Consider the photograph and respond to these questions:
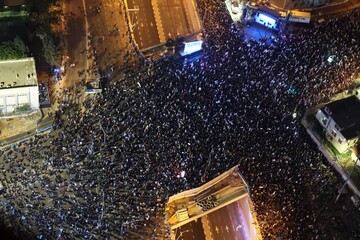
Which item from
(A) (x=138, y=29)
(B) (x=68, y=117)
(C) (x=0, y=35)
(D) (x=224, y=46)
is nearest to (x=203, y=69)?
(D) (x=224, y=46)

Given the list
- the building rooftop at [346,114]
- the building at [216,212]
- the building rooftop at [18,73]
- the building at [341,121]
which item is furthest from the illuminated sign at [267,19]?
the building rooftop at [18,73]

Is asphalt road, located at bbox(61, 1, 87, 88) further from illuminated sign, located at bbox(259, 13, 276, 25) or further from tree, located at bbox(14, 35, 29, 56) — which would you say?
illuminated sign, located at bbox(259, 13, 276, 25)

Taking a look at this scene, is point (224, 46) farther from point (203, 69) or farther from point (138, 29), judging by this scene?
point (138, 29)

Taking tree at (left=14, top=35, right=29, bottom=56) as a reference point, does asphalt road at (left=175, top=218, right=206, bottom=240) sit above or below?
below

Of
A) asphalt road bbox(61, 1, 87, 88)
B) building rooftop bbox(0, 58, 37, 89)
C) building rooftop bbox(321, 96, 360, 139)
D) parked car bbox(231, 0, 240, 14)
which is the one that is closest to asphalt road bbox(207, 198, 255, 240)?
building rooftop bbox(321, 96, 360, 139)

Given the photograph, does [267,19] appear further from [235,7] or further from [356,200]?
[356,200]
